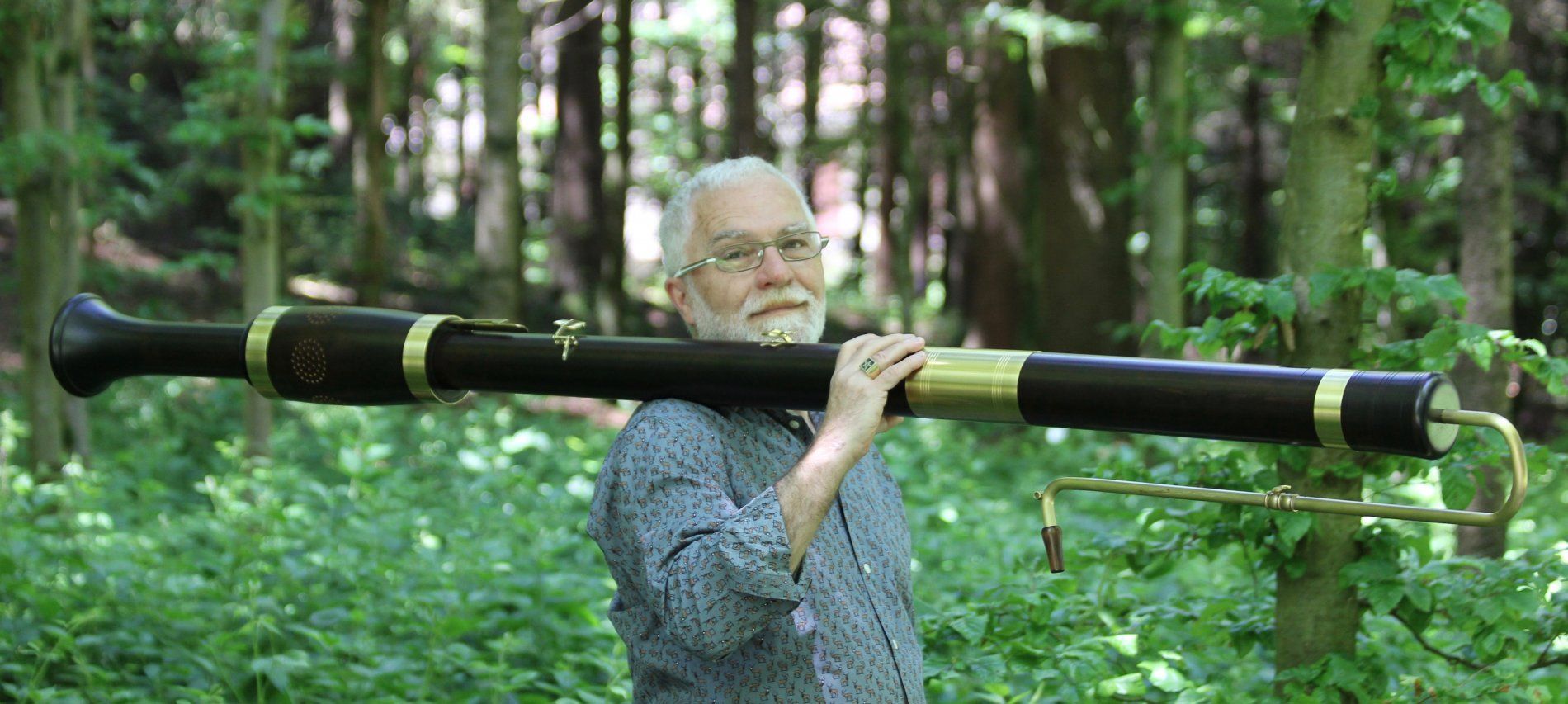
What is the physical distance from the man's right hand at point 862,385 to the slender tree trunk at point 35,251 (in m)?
5.26

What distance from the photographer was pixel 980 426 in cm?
1238

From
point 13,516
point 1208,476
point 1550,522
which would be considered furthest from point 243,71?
point 1550,522

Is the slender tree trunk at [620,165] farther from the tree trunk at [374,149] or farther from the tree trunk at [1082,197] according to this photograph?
the tree trunk at [1082,197]

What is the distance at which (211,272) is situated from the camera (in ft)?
55.5

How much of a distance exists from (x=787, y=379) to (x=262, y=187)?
5.44 metres

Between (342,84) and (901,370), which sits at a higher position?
(342,84)

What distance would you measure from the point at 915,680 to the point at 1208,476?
1075mm

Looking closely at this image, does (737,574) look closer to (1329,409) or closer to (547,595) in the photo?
(1329,409)

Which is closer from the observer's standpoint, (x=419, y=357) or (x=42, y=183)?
(x=419, y=357)

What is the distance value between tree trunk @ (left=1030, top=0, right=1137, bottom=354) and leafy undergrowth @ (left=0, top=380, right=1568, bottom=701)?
508cm

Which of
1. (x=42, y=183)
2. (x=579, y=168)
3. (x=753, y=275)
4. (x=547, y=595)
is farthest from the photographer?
(x=579, y=168)

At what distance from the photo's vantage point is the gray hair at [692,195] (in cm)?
270

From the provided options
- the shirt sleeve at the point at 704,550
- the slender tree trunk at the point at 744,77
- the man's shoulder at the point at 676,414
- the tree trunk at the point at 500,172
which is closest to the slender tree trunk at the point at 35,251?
the tree trunk at the point at 500,172

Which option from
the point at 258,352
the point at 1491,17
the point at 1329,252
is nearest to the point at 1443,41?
the point at 1491,17
